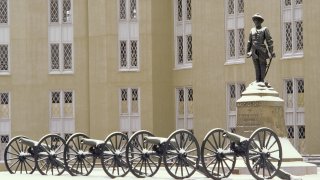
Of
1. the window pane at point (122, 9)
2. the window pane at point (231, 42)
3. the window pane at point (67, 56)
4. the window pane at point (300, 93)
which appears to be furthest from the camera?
the window pane at point (67, 56)

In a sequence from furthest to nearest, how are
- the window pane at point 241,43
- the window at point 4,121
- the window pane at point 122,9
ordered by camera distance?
the window at point 4,121 < the window pane at point 122,9 < the window pane at point 241,43

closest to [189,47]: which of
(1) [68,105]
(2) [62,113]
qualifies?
(1) [68,105]

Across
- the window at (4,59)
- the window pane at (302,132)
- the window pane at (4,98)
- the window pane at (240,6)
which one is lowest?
the window pane at (302,132)

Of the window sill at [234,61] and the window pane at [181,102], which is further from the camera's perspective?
the window pane at [181,102]

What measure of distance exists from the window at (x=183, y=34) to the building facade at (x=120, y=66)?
0.06m

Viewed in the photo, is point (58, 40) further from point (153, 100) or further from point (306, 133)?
point (306, 133)

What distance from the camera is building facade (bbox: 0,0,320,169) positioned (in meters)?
55.4

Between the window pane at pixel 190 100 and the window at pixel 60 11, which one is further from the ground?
the window at pixel 60 11

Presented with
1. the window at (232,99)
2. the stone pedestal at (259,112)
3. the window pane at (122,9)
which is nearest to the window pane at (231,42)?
the window at (232,99)

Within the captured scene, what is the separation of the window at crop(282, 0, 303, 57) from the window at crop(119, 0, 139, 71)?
1032cm

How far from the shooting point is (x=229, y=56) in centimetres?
5519

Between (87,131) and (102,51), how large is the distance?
4904 millimetres

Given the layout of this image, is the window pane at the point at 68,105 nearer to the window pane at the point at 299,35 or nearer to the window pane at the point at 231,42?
the window pane at the point at 231,42

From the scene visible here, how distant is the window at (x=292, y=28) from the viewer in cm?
5119
